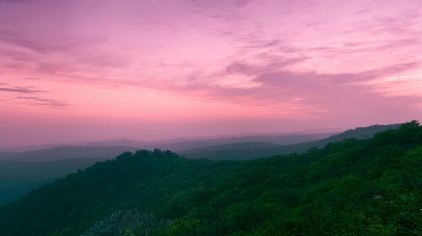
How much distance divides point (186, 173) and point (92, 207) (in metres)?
47.1

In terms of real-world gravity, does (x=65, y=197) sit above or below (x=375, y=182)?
below

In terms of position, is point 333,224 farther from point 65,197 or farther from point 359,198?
point 65,197

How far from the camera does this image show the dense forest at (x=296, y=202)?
109 ft

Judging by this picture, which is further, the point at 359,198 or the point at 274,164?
the point at 274,164

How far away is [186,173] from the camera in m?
163

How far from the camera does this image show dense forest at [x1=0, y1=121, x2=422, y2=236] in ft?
109

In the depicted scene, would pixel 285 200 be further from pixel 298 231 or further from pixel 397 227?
pixel 397 227

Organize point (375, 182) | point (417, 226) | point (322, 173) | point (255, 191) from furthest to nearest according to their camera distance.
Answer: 1. point (255, 191)
2. point (322, 173)
3. point (375, 182)
4. point (417, 226)

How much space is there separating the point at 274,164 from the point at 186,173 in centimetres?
7327

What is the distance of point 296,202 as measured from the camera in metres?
50.8

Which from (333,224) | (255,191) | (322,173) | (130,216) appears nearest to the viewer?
(333,224)

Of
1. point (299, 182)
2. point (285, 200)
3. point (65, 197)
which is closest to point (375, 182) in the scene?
point (285, 200)

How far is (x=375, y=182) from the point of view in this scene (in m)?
45.1

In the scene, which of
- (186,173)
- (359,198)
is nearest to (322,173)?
(359,198)
